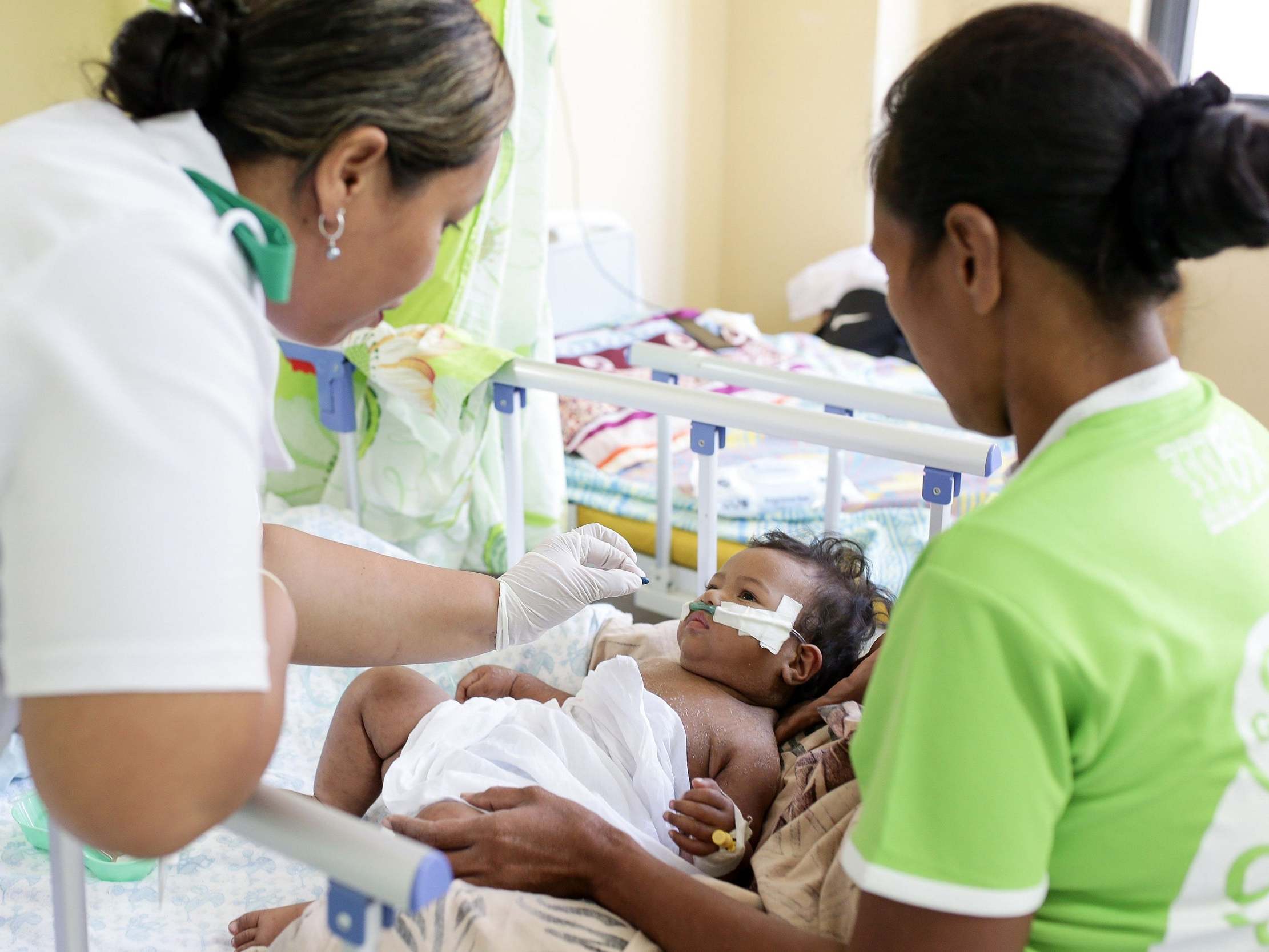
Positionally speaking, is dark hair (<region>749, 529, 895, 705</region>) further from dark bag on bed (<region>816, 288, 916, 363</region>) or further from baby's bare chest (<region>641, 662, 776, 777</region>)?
dark bag on bed (<region>816, 288, 916, 363</region>)

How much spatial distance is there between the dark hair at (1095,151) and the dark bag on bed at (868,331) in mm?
3287

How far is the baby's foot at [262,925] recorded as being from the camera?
1418 millimetres

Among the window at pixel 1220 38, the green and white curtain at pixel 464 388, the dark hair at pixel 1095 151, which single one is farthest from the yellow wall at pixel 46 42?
the window at pixel 1220 38

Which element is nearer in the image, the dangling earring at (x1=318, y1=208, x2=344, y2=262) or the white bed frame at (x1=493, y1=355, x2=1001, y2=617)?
the dangling earring at (x1=318, y1=208, x2=344, y2=262)

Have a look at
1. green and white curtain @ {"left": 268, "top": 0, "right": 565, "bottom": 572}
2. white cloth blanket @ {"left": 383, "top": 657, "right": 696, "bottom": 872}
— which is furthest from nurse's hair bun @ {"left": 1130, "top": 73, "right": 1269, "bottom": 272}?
green and white curtain @ {"left": 268, "top": 0, "right": 565, "bottom": 572}

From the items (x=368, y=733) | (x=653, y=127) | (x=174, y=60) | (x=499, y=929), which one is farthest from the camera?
(x=653, y=127)

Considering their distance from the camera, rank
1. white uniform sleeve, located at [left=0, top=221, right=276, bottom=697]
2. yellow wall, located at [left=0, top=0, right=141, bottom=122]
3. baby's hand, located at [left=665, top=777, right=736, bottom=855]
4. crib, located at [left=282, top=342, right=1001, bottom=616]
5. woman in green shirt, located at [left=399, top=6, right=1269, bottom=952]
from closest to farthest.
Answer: white uniform sleeve, located at [left=0, top=221, right=276, bottom=697] < woman in green shirt, located at [left=399, top=6, right=1269, bottom=952] < baby's hand, located at [left=665, top=777, right=736, bottom=855] < crib, located at [left=282, top=342, right=1001, bottom=616] < yellow wall, located at [left=0, top=0, right=141, bottom=122]

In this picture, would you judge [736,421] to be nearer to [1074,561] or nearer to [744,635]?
[744,635]

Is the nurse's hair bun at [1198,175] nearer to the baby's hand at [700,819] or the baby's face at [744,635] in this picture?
the baby's hand at [700,819]

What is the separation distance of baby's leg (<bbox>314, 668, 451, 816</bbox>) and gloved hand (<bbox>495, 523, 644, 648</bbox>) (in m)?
0.16

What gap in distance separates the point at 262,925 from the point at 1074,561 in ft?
3.56

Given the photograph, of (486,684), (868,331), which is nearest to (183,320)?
(486,684)

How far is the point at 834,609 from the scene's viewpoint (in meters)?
1.80

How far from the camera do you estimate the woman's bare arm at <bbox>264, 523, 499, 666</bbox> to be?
140 centimetres
